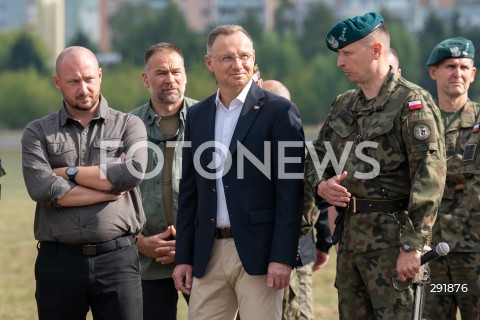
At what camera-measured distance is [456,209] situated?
6.93m

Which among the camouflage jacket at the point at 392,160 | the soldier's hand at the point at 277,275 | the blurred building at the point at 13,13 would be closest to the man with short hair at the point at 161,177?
the soldier's hand at the point at 277,275

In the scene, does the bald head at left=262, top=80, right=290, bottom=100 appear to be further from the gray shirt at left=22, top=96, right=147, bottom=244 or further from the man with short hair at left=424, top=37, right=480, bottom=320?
the gray shirt at left=22, top=96, right=147, bottom=244

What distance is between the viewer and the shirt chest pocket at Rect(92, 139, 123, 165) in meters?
5.99

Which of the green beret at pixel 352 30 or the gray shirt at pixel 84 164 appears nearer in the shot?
the green beret at pixel 352 30

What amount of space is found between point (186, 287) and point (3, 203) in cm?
2356

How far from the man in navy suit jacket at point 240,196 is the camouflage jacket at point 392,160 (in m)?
0.23

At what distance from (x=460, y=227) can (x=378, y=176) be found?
182 cm

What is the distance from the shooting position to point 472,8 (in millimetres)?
124375

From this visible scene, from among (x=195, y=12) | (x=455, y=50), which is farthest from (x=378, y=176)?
(x=195, y=12)

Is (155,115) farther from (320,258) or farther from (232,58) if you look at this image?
(320,258)

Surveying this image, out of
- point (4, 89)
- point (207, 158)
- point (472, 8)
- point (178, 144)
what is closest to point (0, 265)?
point (178, 144)

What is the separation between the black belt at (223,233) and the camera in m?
5.52

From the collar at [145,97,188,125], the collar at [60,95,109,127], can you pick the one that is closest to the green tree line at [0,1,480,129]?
the collar at [145,97,188,125]

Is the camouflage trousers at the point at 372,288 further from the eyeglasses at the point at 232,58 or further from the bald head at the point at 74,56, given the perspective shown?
the bald head at the point at 74,56
